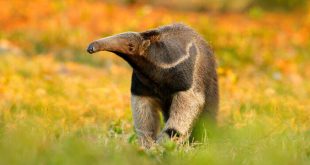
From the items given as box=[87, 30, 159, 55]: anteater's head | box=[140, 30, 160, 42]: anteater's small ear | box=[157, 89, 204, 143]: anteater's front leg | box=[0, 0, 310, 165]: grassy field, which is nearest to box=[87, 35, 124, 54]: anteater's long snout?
box=[87, 30, 159, 55]: anteater's head

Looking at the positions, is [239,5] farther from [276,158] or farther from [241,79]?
[276,158]

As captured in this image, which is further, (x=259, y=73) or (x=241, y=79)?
(x=259, y=73)

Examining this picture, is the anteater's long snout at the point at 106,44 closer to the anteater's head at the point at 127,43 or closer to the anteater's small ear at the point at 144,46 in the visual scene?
the anteater's head at the point at 127,43

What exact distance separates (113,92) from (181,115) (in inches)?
114

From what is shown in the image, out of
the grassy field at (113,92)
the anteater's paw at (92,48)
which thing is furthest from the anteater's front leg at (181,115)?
the anteater's paw at (92,48)

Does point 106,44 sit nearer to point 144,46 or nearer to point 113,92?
point 144,46

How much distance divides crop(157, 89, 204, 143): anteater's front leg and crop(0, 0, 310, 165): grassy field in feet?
0.50

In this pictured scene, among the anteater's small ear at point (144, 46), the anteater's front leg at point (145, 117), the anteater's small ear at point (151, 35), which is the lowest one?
the anteater's front leg at point (145, 117)

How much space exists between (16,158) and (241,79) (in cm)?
734

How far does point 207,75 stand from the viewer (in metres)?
6.24

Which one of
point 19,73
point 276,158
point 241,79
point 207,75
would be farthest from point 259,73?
point 276,158

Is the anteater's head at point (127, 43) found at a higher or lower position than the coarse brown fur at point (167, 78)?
higher

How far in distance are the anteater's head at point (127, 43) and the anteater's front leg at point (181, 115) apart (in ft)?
1.68

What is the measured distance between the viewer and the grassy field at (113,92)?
14.6 feet
